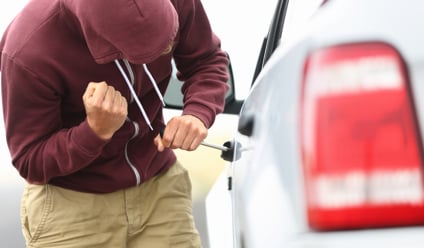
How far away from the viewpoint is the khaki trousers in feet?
5.65

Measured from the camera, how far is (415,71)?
0.81m

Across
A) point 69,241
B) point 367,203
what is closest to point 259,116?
point 367,203

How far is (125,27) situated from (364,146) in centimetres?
64

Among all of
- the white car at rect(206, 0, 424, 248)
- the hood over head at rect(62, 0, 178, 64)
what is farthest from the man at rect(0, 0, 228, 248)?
the white car at rect(206, 0, 424, 248)

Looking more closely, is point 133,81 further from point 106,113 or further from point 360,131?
point 360,131

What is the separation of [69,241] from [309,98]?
108 cm

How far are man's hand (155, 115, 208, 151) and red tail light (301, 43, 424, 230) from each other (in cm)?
74

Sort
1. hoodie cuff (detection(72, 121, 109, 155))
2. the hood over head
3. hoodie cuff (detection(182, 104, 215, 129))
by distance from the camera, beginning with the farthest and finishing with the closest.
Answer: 1. hoodie cuff (detection(182, 104, 215, 129))
2. hoodie cuff (detection(72, 121, 109, 155))
3. the hood over head

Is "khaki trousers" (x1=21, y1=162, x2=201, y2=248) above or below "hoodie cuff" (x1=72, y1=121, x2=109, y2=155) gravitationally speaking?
below

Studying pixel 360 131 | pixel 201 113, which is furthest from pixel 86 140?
pixel 360 131

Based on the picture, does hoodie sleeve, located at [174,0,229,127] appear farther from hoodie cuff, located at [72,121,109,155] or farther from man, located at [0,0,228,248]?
hoodie cuff, located at [72,121,109,155]

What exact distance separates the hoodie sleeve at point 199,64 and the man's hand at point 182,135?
82mm

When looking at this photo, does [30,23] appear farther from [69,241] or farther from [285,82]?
[285,82]

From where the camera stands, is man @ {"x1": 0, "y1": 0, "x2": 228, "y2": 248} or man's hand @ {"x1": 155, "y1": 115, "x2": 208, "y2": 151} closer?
man @ {"x1": 0, "y1": 0, "x2": 228, "y2": 248}
